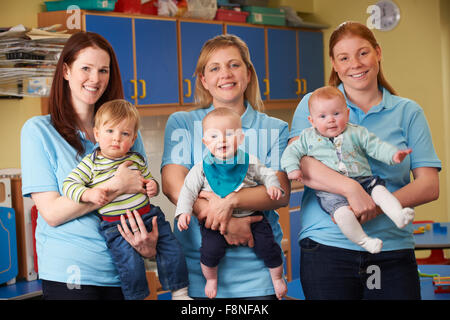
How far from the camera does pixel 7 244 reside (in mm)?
2102

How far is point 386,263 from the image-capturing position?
1116 millimetres

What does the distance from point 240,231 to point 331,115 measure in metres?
0.28

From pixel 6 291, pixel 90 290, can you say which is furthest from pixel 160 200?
pixel 6 291

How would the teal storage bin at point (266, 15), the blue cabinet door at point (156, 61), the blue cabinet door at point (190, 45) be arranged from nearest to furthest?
the blue cabinet door at point (156, 61) < the blue cabinet door at point (190, 45) < the teal storage bin at point (266, 15)

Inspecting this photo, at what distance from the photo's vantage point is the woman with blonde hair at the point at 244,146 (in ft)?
3.78

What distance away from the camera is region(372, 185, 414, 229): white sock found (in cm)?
105

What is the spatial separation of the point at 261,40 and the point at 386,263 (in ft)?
6.63

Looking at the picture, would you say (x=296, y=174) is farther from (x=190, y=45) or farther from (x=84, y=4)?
(x=190, y=45)

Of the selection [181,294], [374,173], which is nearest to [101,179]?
[181,294]

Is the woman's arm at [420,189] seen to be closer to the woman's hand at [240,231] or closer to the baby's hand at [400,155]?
the baby's hand at [400,155]

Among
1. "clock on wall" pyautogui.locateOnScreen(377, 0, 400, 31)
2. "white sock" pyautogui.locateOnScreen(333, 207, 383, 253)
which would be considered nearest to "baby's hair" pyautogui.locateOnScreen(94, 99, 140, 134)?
"white sock" pyautogui.locateOnScreen(333, 207, 383, 253)

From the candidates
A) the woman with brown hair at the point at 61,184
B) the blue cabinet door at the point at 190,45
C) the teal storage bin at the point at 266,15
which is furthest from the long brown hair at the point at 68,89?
the teal storage bin at the point at 266,15

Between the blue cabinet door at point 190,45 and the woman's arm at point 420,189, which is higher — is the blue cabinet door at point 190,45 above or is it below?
above

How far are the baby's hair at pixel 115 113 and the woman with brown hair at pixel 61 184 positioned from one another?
0.04 meters
